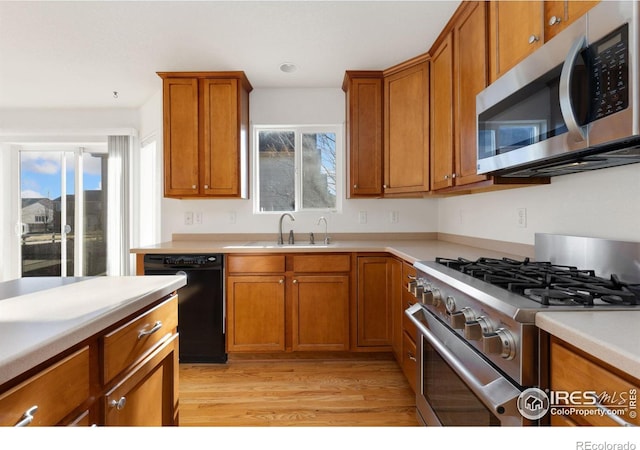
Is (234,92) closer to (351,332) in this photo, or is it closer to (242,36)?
(242,36)

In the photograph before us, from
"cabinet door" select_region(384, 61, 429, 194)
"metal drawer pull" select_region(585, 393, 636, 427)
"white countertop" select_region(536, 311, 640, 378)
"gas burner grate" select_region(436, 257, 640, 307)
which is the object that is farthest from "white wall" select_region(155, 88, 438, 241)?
"metal drawer pull" select_region(585, 393, 636, 427)

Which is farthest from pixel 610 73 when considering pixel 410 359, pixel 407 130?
pixel 407 130

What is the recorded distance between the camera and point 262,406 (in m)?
2.09

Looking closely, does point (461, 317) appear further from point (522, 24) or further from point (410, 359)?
point (522, 24)

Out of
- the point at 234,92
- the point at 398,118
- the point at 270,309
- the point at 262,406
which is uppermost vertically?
the point at 234,92

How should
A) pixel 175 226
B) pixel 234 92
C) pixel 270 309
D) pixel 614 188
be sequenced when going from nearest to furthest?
pixel 614 188 < pixel 270 309 < pixel 234 92 < pixel 175 226

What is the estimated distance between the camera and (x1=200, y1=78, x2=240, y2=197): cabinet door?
2.93 meters

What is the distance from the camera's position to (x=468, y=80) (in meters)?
1.96

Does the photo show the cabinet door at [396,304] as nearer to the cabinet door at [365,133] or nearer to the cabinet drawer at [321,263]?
the cabinet drawer at [321,263]

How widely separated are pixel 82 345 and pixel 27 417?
0.20 metres

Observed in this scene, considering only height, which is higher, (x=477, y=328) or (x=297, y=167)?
(x=297, y=167)

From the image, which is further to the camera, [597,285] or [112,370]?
[597,285]

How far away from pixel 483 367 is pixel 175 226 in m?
3.00

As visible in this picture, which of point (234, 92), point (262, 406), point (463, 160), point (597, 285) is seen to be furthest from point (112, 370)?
point (234, 92)
